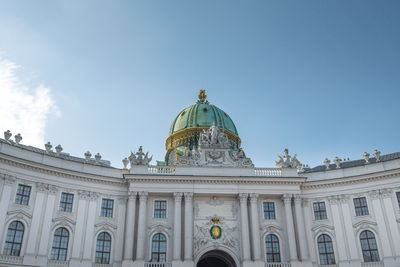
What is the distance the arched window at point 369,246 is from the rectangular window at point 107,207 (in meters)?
23.4

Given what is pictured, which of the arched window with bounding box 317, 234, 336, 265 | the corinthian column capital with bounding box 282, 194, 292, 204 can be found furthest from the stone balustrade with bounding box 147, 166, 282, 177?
the arched window with bounding box 317, 234, 336, 265

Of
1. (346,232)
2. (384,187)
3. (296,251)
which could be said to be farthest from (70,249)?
(384,187)

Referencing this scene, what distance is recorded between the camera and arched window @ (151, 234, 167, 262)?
112 feet

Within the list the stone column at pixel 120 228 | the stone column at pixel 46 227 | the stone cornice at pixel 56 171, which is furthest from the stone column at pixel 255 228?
the stone column at pixel 46 227

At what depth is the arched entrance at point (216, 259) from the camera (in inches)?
1414

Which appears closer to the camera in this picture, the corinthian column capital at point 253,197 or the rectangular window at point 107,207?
the rectangular window at point 107,207

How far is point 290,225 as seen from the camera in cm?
3538

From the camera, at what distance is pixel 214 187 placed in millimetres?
36531

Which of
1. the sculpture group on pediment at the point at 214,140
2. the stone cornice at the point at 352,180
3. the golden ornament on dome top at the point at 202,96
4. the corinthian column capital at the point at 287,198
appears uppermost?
the golden ornament on dome top at the point at 202,96

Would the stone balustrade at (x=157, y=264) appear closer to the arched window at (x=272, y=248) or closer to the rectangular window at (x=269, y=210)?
the arched window at (x=272, y=248)

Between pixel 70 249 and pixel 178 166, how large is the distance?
40.3 ft

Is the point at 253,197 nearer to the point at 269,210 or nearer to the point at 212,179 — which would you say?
the point at 269,210

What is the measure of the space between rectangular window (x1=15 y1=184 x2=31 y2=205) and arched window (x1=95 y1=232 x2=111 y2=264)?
7074 mm

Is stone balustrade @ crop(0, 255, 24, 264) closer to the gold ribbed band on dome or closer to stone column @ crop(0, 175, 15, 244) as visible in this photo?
stone column @ crop(0, 175, 15, 244)
